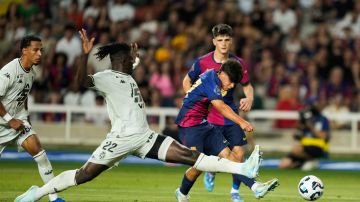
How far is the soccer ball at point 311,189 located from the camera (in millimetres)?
12250

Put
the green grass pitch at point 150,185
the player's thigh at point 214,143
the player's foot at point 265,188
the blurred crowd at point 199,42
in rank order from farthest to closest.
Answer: the blurred crowd at point 199,42 → the green grass pitch at point 150,185 → the player's thigh at point 214,143 → the player's foot at point 265,188

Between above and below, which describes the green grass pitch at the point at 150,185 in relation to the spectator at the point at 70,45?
below

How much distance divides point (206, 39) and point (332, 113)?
4047 millimetres

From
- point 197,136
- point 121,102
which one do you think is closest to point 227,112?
point 197,136

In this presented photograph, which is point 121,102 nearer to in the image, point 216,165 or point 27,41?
point 216,165

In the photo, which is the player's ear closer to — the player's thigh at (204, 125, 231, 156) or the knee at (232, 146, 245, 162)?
the player's thigh at (204, 125, 231, 156)

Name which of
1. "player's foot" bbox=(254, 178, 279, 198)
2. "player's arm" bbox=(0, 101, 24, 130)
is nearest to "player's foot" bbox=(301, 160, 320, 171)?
"player's foot" bbox=(254, 178, 279, 198)

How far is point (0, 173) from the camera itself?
→ 17.2 meters

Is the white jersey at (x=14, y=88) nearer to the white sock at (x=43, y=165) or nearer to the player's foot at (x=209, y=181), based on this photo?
the white sock at (x=43, y=165)

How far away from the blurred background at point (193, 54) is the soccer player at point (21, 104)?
10.1m

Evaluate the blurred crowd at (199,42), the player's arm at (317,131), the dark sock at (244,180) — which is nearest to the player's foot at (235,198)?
the dark sock at (244,180)

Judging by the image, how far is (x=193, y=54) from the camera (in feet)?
83.3

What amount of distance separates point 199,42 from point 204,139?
42.1 feet

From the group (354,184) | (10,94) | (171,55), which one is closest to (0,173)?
(10,94)
